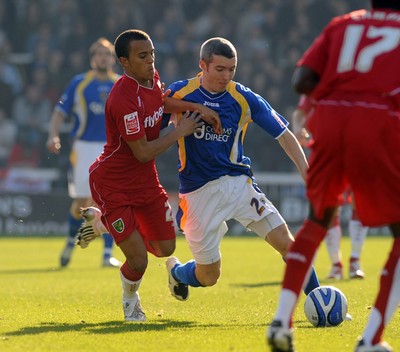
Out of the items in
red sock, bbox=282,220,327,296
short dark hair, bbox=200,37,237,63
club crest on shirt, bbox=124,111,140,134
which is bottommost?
red sock, bbox=282,220,327,296

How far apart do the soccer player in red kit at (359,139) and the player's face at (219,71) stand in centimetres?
208

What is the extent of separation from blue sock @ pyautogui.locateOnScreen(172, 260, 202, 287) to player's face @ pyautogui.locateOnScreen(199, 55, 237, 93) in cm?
156

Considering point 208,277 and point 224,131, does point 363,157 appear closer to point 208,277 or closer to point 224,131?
point 224,131

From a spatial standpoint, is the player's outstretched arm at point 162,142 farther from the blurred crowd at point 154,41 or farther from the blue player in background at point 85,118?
the blurred crowd at point 154,41

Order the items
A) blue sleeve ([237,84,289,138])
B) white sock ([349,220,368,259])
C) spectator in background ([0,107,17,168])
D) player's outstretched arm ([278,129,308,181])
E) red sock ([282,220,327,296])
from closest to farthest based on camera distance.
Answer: red sock ([282,220,327,296]) → player's outstretched arm ([278,129,308,181]) → blue sleeve ([237,84,289,138]) → white sock ([349,220,368,259]) → spectator in background ([0,107,17,168])

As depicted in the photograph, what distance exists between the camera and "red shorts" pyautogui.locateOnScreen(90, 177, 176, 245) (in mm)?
8055

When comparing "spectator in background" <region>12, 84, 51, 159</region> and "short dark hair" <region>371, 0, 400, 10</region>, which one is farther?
"spectator in background" <region>12, 84, 51, 159</region>

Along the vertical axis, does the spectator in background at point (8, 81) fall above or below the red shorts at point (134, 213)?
below

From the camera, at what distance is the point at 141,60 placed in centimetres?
796

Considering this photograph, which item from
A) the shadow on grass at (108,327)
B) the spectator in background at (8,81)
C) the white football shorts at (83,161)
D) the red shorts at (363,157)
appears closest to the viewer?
the red shorts at (363,157)

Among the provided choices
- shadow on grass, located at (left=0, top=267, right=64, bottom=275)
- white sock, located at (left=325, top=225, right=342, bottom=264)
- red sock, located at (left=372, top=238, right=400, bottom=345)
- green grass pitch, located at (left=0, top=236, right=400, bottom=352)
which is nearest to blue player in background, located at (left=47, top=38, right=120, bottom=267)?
shadow on grass, located at (left=0, top=267, right=64, bottom=275)

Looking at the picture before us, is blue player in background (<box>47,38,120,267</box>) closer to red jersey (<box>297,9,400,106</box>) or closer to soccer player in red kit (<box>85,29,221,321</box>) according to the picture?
soccer player in red kit (<box>85,29,221,321</box>)

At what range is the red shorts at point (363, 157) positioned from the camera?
5.67m

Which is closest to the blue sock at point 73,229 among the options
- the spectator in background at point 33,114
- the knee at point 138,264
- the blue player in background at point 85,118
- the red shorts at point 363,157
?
the blue player in background at point 85,118
